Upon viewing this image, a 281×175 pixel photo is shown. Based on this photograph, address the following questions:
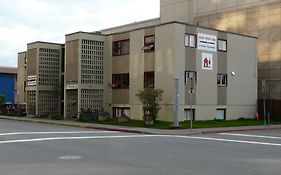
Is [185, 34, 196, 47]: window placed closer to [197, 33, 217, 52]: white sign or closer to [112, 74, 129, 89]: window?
[197, 33, 217, 52]: white sign

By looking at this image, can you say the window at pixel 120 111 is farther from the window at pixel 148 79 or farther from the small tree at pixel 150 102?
the small tree at pixel 150 102

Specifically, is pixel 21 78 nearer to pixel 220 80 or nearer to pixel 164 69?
pixel 164 69

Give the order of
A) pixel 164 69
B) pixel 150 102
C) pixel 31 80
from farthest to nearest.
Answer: pixel 31 80 < pixel 164 69 < pixel 150 102

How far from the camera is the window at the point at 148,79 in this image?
35.2 meters

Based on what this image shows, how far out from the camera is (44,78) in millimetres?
44906

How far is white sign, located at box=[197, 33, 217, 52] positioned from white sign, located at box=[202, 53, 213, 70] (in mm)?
477

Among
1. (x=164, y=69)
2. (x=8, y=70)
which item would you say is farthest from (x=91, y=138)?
(x=8, y=70)

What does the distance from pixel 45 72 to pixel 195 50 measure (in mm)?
17117

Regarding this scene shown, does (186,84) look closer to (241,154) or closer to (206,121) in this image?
(206,121)

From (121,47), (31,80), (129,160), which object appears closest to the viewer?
(129,160)

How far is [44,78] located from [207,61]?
17492 mm

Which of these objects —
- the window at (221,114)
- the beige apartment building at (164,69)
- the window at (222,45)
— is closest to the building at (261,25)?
the beige apartment building at (164,69)

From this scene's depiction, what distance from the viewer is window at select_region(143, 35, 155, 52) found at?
1391 inches

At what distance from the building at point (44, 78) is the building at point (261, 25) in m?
16.8
